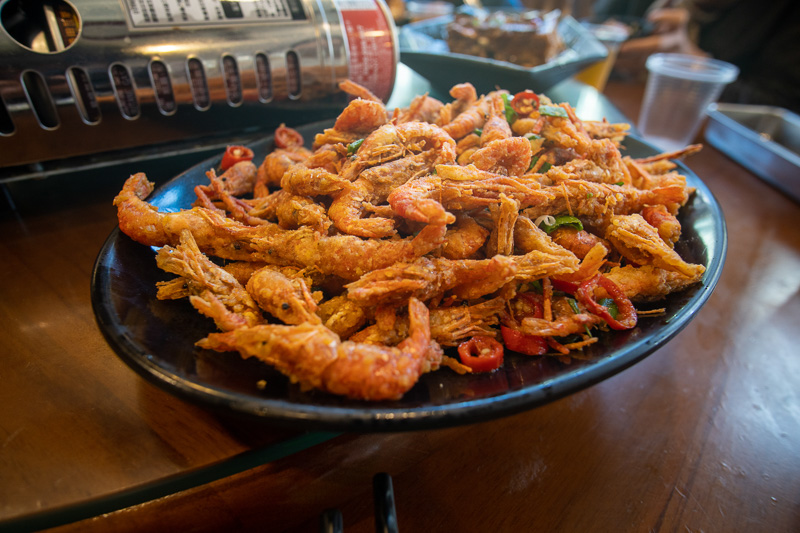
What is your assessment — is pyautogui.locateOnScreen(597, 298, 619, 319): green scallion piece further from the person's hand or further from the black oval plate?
the person's hand

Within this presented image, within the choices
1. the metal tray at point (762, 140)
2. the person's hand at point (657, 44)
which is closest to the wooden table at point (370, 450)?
the metal tray at point (762, 140)

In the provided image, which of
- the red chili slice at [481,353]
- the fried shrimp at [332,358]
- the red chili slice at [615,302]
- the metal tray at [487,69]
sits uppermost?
the metal tray at [487,69]

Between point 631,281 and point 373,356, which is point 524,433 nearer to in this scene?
point 631,281

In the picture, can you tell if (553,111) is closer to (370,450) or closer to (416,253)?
(416,253)

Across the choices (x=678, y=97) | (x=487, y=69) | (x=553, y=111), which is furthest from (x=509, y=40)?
(x=553, y=111)

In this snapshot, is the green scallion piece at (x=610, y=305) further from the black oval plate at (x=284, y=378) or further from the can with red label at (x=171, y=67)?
the can with red label at (x=171, y=67)

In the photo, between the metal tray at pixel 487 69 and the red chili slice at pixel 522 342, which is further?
the metal tray at pixel 487 69

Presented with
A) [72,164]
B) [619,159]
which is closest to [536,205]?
[619,159]
